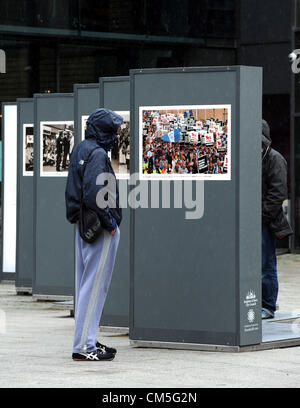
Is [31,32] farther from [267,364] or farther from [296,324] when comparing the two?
[267,364]

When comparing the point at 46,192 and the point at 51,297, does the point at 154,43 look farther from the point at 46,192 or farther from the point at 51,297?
the point at 51,297

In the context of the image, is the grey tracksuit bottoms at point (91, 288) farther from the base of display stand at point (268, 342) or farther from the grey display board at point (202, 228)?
the base of display stand at point (268, 342)

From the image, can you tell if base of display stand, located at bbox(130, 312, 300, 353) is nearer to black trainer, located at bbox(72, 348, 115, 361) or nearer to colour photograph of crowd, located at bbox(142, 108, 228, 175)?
black trainer, located at bbox(72, 348, 115, 361)

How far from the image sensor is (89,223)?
8.51 meters

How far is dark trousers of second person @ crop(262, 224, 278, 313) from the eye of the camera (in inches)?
440

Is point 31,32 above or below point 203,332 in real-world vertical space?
above

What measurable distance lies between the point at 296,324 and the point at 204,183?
7.55 ft

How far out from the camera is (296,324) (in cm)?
1080

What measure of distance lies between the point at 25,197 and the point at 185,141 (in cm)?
556

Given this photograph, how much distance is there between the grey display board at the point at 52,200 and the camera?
1324 centimetres

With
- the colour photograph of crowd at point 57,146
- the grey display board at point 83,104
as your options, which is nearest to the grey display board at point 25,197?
the colour photograph of crowd at point 57,146

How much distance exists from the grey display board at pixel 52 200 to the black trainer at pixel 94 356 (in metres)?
4.51

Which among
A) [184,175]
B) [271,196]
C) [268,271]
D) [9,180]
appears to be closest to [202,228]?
[184,175]
